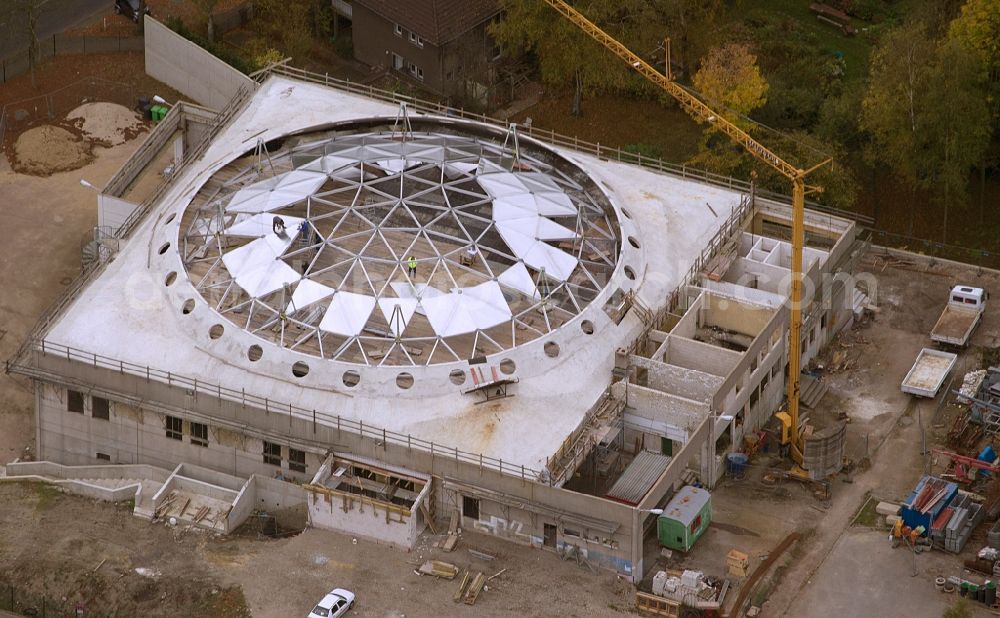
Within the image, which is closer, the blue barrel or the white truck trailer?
the blue barrel

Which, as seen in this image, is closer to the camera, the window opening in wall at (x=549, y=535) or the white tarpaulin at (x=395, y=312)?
the window opening in wall at (x=549, y=535)

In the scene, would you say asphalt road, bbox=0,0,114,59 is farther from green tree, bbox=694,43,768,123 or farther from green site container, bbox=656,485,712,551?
green site container, bbox=656,485,712,551

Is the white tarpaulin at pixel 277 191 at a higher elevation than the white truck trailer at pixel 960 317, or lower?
higher

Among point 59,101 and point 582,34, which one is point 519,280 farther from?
point 59,101

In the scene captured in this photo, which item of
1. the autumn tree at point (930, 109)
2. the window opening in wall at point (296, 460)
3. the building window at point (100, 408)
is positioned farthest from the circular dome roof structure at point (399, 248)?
the autumn tree at point (930, 109)

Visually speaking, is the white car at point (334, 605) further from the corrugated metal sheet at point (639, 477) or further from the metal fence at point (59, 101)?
the metal fence at point (59, 101)

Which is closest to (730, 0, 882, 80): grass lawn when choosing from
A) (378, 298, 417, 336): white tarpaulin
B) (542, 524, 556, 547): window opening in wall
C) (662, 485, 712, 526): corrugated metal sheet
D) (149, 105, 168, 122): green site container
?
(149, 105, 168, 122): green site container

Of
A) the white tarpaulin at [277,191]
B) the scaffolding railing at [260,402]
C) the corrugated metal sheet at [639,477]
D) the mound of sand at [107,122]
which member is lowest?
the corrugated metal sheet at [639,477]

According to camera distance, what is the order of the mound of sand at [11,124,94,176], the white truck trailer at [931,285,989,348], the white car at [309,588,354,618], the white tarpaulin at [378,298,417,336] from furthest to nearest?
1. the mound of sand at [11,124,94,176]
2. the white truck trailer at [931,285,989,348]
3. the white tarpaulin at [378,298,417,336]
4. the white car at [309,588,354,618]
